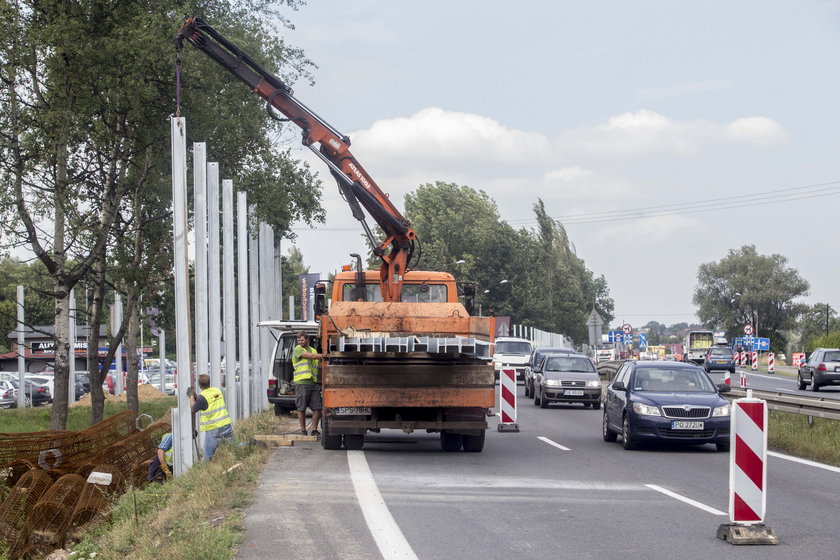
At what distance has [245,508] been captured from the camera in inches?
399

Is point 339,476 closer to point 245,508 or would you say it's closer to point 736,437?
point 245,508

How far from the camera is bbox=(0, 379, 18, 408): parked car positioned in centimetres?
5019

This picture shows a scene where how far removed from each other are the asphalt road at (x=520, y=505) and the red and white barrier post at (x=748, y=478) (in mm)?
127

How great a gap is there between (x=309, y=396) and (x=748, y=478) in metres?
11.3

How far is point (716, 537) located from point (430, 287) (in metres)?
11.6

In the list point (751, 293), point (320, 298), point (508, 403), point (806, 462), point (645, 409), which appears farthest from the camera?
point (751, 293)

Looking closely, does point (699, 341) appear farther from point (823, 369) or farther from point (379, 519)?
point (379, 519)

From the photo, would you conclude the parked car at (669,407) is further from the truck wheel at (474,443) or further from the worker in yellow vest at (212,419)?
the worker in yellow vest at (212,419)

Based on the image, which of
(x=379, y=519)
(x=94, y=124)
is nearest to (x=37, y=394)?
(x=94, y=124)

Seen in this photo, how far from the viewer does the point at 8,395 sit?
50.8m

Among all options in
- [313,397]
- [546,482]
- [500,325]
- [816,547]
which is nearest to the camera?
[816,547]

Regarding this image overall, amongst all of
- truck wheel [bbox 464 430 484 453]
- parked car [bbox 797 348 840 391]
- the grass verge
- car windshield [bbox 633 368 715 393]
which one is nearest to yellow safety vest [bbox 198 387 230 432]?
the grass verge

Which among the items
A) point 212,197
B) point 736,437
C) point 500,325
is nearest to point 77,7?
point 212,197

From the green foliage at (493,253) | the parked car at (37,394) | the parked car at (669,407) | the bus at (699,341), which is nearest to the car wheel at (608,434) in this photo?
the parked car at (669,407)
